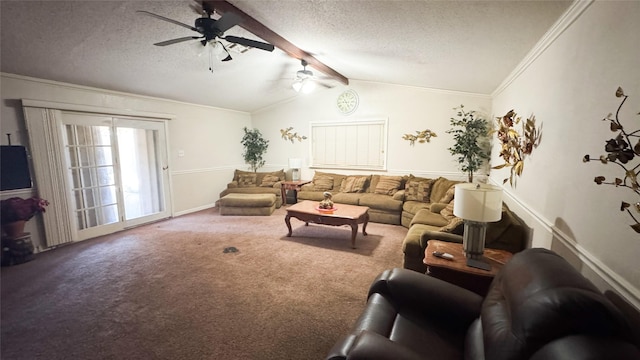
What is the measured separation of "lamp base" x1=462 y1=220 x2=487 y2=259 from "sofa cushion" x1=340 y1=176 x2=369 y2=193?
3457 millimetres

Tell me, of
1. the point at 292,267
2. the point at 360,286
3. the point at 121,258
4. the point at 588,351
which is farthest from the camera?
the point at 121,258

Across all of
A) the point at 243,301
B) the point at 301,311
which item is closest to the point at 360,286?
the point at 301,311

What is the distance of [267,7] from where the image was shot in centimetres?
254

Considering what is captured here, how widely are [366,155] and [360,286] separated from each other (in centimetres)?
367

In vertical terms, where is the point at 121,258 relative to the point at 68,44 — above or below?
below

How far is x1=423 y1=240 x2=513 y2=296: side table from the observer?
197 centimetres

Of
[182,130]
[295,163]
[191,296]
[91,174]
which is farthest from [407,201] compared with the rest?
[91,174]

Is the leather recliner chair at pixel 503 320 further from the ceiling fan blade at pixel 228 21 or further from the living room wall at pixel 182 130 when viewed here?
the living room wall at pixel 182 130

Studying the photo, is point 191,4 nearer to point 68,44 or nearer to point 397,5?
point 68,44

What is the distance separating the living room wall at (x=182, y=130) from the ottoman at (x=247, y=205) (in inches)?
37.5

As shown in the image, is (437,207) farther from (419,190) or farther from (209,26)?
(209,26)

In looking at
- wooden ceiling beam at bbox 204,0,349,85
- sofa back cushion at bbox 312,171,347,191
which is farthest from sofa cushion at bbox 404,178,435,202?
wooden ceiling beam at bbox 204,0,349,85

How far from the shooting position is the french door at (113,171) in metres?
4.05

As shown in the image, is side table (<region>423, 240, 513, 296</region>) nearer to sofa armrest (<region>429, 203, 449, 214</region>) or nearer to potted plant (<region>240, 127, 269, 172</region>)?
sofa armrest (<region>429, 203, 449, 214</region>)
